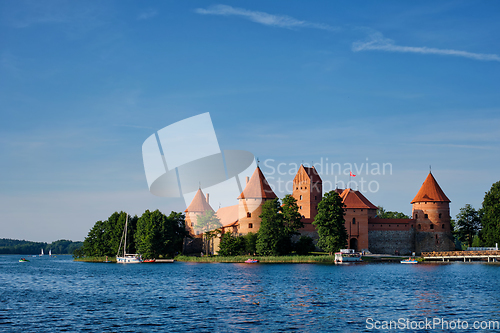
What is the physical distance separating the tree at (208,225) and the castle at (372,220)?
207 cm

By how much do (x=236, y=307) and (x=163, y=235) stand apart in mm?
50821

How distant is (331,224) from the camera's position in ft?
209

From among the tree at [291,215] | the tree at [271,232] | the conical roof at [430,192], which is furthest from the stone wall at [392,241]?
the tree at [271,232]

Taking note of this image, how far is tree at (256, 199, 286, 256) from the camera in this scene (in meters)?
64.1

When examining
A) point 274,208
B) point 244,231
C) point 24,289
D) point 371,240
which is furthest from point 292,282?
point 371,240

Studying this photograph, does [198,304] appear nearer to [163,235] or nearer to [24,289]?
[24,289]

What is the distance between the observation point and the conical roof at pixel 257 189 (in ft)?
249

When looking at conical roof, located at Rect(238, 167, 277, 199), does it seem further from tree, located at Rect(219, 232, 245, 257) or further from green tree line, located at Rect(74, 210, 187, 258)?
green tree line, located at Rect(74, 210, 187, 258)

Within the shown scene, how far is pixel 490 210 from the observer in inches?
2795

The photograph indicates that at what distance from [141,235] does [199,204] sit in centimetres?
1818

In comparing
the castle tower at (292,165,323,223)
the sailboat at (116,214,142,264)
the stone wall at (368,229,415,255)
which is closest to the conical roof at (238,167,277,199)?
the castle tower at (292,165,323,223)

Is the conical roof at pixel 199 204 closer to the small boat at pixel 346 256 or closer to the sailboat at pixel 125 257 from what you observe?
the sailboat at pixel 125 257

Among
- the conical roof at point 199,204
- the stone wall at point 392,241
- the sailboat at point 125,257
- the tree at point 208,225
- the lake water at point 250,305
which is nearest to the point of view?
the lake water at point 250,305

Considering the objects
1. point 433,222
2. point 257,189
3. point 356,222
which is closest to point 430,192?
point 433,222
